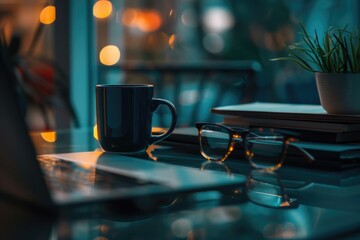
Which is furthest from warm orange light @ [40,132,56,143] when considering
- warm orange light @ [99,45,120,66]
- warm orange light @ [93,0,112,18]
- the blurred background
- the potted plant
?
warm orange light @ [93,0,112,18]

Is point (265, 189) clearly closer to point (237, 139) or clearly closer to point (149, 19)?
point (237, 139)

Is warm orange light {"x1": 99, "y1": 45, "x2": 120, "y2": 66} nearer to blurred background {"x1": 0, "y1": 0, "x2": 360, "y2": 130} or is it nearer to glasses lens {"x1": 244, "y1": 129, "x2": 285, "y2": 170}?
blurred background {"x1": 0, "y1": 0, "x2": 360, "y2": 130}

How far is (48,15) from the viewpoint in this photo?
9.17 feet

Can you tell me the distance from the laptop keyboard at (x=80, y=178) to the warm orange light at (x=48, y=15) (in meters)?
2.11

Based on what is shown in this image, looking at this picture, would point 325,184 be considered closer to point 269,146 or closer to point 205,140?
point 269,146

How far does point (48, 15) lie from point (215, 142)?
83.0 inches

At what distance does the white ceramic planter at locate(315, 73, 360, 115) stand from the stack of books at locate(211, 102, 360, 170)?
0.04 meters

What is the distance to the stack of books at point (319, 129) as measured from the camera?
0.81 meters

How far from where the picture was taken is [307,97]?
7.92 ft

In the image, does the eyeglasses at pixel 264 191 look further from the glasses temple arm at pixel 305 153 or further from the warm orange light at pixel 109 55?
the warm orange light at pixel 109 55

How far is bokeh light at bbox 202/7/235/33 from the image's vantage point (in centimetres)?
429

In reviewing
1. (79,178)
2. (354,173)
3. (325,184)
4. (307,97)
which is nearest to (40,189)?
(79,178)

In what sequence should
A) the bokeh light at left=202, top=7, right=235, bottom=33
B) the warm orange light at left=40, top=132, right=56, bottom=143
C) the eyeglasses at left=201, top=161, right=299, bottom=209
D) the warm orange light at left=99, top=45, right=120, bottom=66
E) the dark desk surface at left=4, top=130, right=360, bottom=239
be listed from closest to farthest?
the dark desk surface at left=4, top=130, right=360, bottom=239, the eyeglasses at left=201, top=161, right=299, bottom=209, the warm orange light at left=40, top=132, right=56, bottom=143, the warm orange light at left=99, top=45, right=120, bottom=66, the bokeh light at left=202, top=7, right=235, bottom=33

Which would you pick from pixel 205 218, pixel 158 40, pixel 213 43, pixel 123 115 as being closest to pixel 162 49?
pixel 158 40
